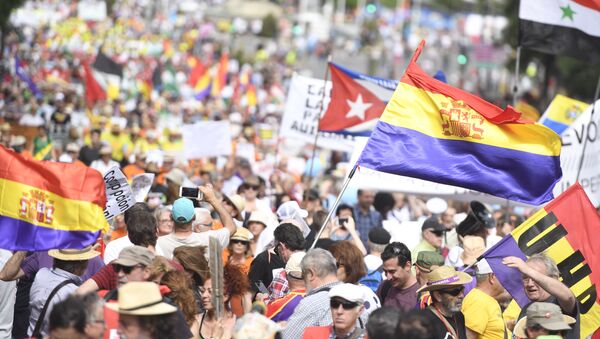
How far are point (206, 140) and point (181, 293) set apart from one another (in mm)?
10221

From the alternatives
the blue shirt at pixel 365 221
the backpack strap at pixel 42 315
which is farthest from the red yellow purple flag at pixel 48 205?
the blue shirt at pixel 365 221

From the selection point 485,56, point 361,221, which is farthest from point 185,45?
point 361,221

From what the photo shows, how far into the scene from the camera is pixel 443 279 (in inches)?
313

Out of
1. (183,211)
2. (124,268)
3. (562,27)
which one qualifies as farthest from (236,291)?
(562,27)

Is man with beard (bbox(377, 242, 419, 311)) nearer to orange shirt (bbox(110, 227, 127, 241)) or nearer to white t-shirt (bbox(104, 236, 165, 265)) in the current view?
white t-shirt (bbox(104, 236, 165, 265))

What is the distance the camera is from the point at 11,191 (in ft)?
25.5

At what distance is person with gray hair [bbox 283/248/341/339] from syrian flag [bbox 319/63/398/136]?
6773 millimetres

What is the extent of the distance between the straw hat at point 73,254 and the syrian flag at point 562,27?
6.46 m

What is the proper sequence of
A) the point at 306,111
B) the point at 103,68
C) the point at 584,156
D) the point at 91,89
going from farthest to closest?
the point at 103,68
the point at 91,89
the point at 306,111
the point at 584,156

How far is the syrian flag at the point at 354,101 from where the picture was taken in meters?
14.6

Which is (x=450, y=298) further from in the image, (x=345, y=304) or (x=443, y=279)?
(x=345, y=304)

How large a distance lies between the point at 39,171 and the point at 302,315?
5.70 feet

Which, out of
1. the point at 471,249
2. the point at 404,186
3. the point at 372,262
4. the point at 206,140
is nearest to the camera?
the point at 471,249

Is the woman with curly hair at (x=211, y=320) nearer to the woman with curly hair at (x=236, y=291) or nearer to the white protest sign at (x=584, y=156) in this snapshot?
the woman with curly hair at (x=236, y=291)
